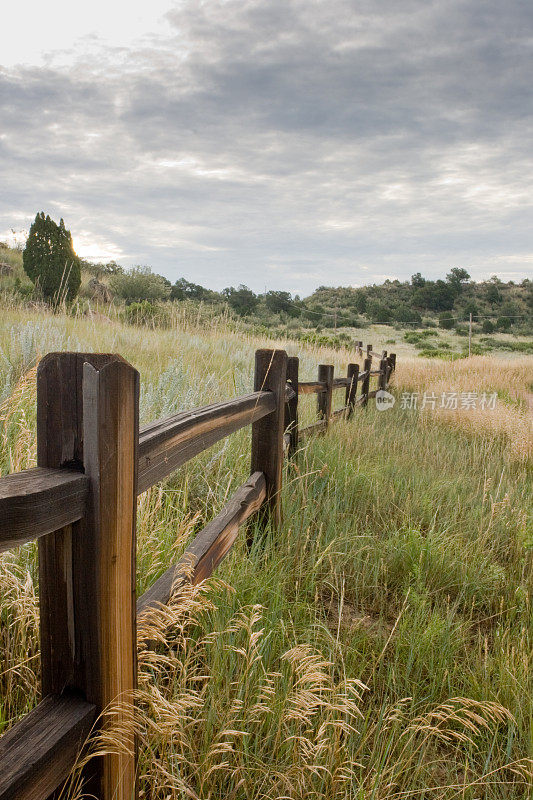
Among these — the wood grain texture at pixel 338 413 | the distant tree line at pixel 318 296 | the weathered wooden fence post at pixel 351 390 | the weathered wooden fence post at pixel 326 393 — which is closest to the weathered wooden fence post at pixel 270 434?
the weathered wooden fence post at pixel 326 393

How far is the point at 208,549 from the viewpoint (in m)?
2.34

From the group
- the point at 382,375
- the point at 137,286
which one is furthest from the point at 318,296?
the point at 382,375

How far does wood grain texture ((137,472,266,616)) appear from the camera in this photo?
1996mm

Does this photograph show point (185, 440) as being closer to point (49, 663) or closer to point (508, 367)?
point (49, 663)

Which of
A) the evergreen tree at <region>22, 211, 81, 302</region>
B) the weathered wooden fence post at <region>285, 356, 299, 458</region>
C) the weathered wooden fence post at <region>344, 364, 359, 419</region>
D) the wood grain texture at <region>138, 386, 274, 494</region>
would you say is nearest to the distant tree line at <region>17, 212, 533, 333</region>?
the evergreen tree at <region>22, 211, 81, 302</region>

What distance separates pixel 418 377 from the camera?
15.9 meters

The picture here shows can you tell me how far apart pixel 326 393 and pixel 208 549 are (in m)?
4.36

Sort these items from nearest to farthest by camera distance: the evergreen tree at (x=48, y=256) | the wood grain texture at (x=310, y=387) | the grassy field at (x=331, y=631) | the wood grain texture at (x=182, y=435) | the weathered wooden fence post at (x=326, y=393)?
the wood grain texture at (x=182, y=435) < the grassy field at (x=331, y=631) < the wood grain texture at (x=310, y=387) < the weathered wooden fence post at (x=326, y=393) < the evergreen tree at (x=48, y=256)

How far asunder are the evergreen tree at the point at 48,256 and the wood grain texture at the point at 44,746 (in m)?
17.7

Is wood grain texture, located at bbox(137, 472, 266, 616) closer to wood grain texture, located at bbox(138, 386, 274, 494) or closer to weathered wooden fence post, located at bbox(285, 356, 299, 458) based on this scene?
wood grain texture, located at bbox(138, 386, 274, 494)

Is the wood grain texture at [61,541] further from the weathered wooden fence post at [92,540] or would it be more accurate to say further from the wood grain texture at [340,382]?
the wood grain texture at [340,382]

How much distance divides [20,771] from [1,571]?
1309 millimetres

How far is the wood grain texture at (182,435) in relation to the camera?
1.65 metres

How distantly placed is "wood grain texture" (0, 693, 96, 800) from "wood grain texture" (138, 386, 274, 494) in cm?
55
